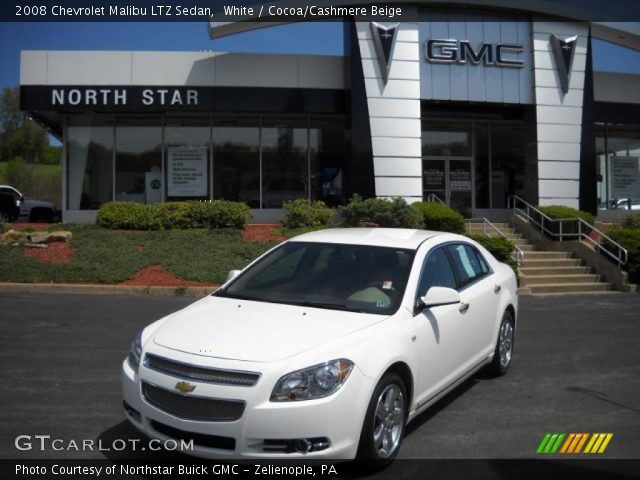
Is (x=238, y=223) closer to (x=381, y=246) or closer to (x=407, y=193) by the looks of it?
(x=407, y=193)

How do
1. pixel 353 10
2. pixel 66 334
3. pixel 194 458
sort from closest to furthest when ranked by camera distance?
1. pixel 194 458
2. pixel 66 334
3. pixel 353 10

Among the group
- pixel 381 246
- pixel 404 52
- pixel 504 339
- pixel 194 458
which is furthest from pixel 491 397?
pixel 404 52

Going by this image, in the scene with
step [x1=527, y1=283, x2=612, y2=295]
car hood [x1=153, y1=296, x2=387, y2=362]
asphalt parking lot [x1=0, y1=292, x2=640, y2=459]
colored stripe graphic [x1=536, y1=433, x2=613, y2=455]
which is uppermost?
car hood [x1=153, y1=296, x2=387, y2=362]

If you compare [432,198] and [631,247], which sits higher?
[432,198]

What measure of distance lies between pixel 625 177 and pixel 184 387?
2373 centimetres

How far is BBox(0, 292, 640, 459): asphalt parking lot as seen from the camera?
4629mm

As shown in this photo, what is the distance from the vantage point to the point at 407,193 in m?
18.3

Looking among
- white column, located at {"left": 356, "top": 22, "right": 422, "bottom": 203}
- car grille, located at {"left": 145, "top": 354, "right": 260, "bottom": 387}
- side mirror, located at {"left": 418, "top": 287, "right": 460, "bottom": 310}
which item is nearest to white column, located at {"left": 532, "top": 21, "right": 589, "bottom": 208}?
white column, located at {"left": 356, "top": 22, "right": 422, "bottom": 203}

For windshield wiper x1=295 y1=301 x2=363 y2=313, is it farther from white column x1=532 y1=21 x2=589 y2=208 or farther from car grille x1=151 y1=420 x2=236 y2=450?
white column x1=532 y1=21 x2=589 y2=208

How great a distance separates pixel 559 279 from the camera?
1478cm

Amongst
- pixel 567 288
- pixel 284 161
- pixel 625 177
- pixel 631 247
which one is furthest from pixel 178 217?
pixel 625 177

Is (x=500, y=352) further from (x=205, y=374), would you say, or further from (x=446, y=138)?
(x=446, y=138)

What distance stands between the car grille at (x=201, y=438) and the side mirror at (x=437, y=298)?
180 centimetres

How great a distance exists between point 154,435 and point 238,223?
1307 centimetres
